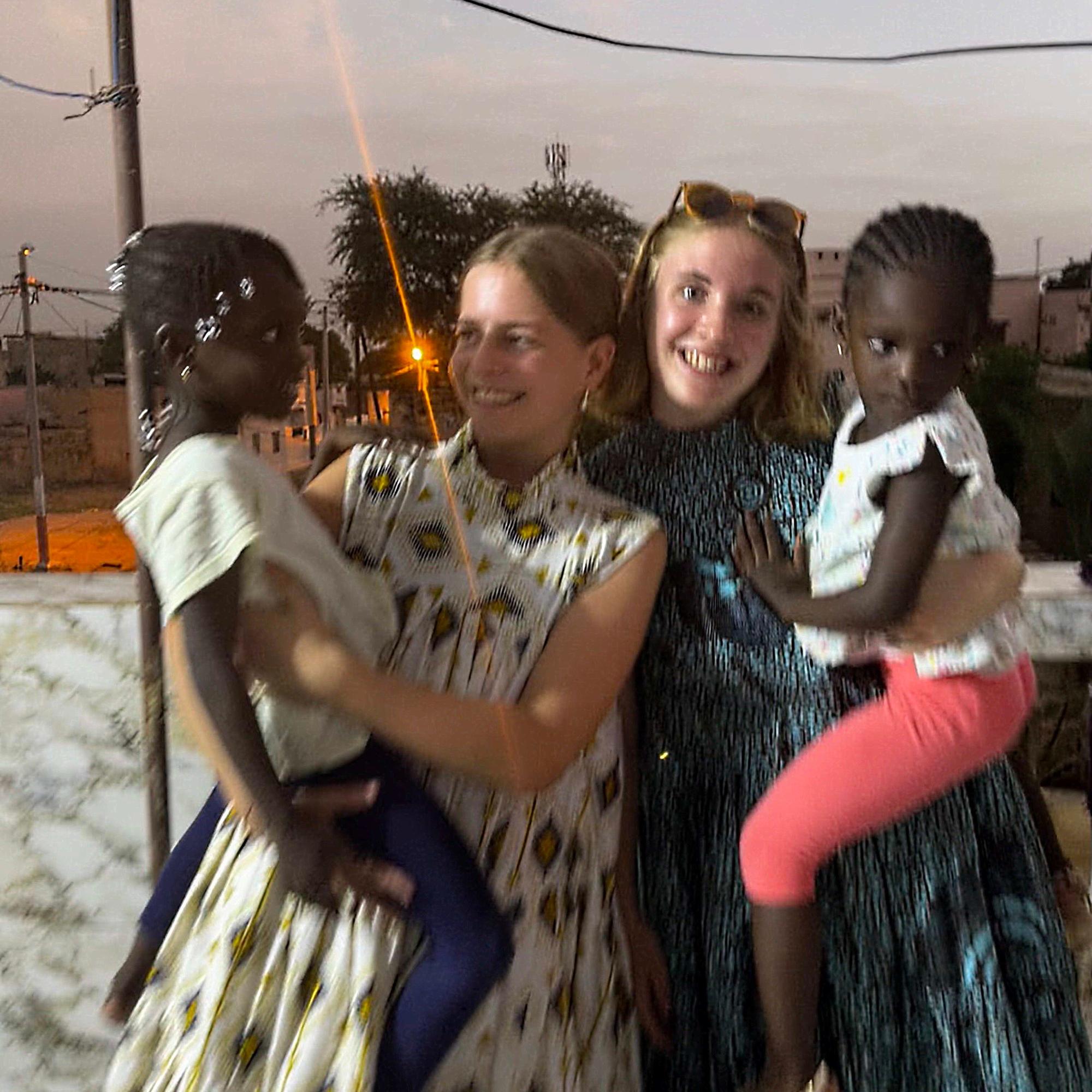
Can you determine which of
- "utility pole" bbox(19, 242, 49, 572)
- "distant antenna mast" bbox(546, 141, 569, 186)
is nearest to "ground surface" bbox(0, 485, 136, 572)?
"utility pole" bbox(19, 242, 49, 572)

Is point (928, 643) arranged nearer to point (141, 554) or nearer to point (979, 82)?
point (979, 82)

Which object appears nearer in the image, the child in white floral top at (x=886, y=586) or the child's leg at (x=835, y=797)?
the child in white floral top at (x=886, y=586)

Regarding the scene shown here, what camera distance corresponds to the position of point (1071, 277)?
971 mm

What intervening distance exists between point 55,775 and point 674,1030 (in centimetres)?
93

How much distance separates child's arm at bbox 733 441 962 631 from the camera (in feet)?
2.85

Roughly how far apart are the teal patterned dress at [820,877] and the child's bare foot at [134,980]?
518mm

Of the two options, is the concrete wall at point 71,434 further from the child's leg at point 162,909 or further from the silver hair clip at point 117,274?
the child's leg at point 162,909

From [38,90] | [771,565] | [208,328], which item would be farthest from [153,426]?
[771,565]

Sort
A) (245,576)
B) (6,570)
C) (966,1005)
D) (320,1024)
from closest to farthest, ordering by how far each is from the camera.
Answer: (245,576), (320,1024), (966,1005), (6,570)

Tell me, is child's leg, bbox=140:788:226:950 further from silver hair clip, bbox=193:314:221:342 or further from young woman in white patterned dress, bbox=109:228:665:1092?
silver hair clip, bbox=193:314:221:342

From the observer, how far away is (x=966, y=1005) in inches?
41.8

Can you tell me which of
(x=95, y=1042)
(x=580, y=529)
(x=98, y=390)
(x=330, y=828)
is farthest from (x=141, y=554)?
(x=95, y=1042)

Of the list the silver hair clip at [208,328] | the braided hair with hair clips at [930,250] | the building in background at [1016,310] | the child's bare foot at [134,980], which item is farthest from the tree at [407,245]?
the child's bare foot at [134,980]

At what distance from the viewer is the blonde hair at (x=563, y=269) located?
96 cm
